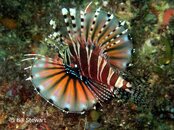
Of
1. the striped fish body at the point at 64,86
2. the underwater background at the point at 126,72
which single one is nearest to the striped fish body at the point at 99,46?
the striped fish body at the point at 64,86

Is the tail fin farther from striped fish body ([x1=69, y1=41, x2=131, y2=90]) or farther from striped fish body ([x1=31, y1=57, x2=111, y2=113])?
striped fish body ([x1=31, y1=57, x2=111, y2=113])

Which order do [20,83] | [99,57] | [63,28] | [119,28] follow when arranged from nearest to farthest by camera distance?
[99,57]
[119,28]
[20,83]
[63,28]

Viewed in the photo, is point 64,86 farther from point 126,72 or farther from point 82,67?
point 126,72

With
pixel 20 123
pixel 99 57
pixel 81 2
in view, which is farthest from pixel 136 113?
pixel 81 2

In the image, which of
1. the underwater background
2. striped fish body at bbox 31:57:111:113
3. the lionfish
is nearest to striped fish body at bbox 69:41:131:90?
the lionfish

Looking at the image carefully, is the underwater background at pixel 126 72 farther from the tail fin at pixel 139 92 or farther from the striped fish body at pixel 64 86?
the striped fish body at pixel 64 86

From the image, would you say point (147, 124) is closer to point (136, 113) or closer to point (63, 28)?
point (136, 113)
